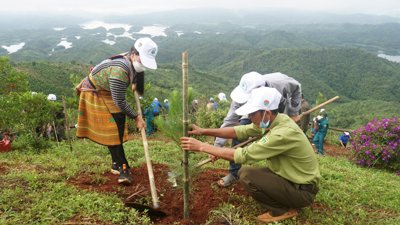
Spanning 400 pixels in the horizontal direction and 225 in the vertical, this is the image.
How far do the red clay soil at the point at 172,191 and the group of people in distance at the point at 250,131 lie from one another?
0.13 metres

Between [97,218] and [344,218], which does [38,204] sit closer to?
[97,218]

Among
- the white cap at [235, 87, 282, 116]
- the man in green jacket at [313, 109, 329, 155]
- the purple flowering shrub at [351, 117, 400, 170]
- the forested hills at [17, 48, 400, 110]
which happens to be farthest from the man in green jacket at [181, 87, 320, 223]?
the forested hills at [17, 48, 400, 110]

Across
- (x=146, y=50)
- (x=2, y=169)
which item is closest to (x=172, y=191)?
(x=146, y=50)

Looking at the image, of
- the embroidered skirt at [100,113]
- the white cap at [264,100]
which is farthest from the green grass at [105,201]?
the white cap at [264,100]

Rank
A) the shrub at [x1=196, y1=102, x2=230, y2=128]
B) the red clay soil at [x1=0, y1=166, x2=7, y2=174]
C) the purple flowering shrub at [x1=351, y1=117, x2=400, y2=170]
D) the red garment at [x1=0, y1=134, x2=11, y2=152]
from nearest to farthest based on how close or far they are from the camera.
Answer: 1. the red clay soil at [x1=0, y1=166, x2=7, y2=174]
2. the red garment at [x1=0, y1=134, x2=11, y2=152]
3. the purple flowering shrub at [x1=351, y1=117, x2=400, y2=170]
4. the shrub at [x1=196, y1=102, x2=230, y2=128]

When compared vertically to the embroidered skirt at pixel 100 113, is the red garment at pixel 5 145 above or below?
below

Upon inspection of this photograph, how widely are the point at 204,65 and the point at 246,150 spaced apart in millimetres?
97558

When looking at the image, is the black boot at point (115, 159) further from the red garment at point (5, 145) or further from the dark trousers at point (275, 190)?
the red garment at point (5, 145)

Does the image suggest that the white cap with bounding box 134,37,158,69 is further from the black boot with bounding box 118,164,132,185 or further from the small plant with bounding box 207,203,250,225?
the small plant with bounding box 207,203,250,225

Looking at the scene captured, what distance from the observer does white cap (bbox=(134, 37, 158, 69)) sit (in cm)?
307

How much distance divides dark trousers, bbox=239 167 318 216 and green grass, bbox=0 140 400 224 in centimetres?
19

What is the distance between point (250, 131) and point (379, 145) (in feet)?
14.6

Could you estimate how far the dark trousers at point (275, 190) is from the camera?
112 inches

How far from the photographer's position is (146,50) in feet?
10.1
